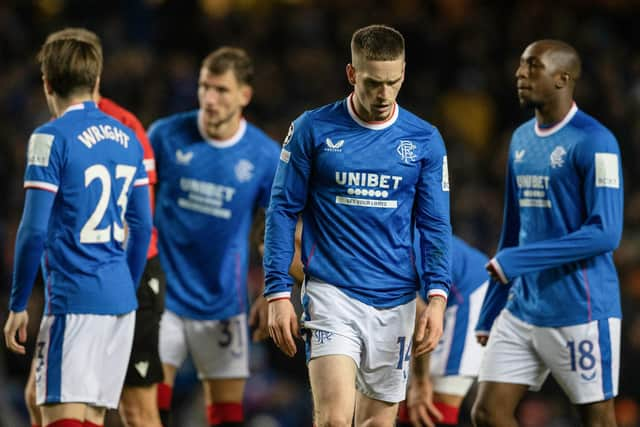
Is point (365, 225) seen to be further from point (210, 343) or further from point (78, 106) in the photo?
point (210, 343)

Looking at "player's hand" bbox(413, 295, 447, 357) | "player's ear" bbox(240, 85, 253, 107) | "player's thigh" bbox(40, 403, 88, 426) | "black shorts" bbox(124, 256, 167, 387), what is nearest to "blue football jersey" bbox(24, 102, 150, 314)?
"player's thigh" bbox(40, 403, 88, 426)

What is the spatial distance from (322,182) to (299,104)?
7413 millimetres

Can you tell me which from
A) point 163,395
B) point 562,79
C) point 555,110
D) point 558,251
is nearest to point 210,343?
point 163,395

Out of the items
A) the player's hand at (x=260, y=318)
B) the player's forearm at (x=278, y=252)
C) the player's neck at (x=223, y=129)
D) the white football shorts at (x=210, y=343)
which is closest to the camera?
the player's forearm at (x=278, y=252)

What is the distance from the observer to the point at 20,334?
16.1ft

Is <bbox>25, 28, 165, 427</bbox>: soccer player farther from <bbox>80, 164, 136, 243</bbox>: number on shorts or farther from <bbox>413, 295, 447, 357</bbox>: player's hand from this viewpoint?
<bbox>413, 295, 447, 357</bbox>: player's hand

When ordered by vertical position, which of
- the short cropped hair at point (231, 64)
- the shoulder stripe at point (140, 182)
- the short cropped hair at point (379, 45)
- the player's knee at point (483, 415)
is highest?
the short cropped hair at point (231, 64)

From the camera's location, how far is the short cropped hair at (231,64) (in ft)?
21.9

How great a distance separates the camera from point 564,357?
5.60 meters

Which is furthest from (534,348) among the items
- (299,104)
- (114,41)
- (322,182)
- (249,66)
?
(114,41)

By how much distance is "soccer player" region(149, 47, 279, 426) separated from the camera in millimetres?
6574

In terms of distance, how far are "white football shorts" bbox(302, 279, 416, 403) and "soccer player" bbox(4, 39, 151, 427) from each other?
98cm

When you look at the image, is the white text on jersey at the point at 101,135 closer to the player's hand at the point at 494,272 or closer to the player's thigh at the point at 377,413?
the player's thigh at the point at 377,413

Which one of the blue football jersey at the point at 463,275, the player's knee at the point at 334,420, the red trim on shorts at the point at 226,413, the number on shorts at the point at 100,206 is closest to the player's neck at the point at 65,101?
the number on shorts at the point at 100,206
